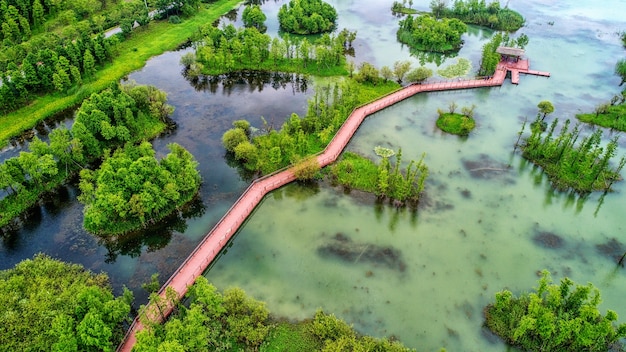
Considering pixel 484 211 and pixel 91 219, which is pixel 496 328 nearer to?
pixel 484 211

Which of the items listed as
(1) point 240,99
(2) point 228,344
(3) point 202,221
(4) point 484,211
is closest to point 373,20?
(1) point 240,99

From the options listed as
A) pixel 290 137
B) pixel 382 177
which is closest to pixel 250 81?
pixel 290 137

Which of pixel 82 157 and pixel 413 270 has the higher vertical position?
pixel 82 157

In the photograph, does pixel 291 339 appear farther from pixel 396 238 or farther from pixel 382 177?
pixel 382 177

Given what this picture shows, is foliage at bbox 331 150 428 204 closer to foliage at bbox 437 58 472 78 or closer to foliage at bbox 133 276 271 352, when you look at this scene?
foliage at bbox 133 276 271 352

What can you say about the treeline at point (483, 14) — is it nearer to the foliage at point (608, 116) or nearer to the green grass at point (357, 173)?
the foliage at point (608, 116)
